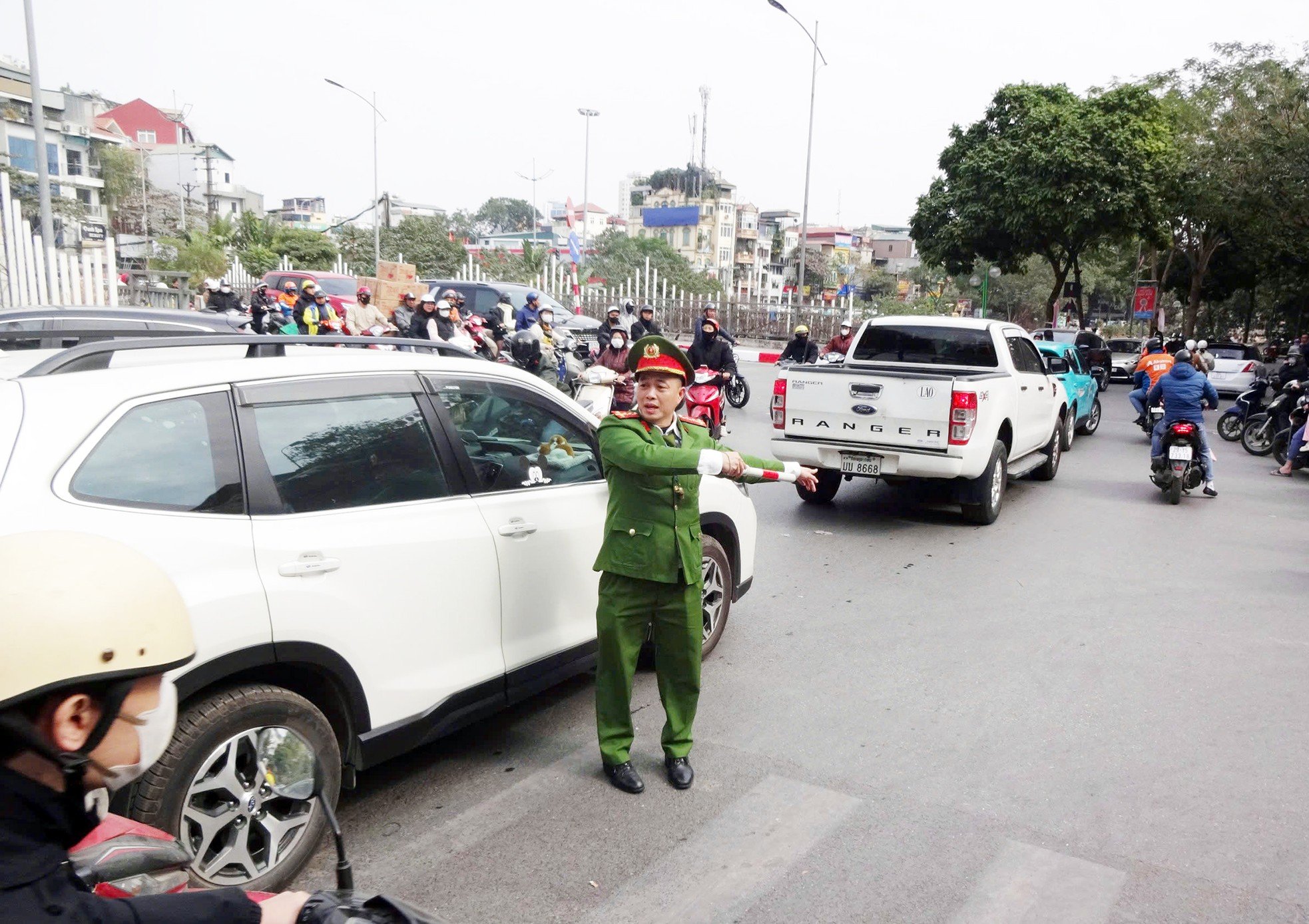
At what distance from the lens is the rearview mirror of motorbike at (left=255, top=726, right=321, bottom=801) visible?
121 inches

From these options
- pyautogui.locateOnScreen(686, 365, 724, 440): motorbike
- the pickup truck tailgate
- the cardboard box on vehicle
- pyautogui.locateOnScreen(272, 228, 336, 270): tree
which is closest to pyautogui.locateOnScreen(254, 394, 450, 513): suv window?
the pickup truck tailgate

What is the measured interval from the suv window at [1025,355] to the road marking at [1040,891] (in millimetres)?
7338

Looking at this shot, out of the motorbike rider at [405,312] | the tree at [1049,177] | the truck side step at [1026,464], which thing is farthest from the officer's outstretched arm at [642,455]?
the tree at [1049,177]

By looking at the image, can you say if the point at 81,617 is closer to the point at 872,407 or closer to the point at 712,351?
the point at 872,407

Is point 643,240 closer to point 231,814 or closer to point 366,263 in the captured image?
point 366,263

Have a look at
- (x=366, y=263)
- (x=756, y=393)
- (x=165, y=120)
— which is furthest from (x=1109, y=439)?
(x=165, y=120)

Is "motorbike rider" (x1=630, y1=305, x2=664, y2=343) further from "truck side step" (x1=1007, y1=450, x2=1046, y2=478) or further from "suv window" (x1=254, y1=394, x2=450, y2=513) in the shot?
"suv window" (x1=254, y1=394, x2=450, y2=513)

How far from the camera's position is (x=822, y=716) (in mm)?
4871

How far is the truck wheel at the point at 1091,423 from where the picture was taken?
54.9ft

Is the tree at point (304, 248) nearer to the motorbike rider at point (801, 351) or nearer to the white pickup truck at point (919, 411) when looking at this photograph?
the motorbike rider at point (801, 351)

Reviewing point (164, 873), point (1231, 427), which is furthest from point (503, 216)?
point (164, 873)

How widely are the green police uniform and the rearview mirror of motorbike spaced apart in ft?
4.05

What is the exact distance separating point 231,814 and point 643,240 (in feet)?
255

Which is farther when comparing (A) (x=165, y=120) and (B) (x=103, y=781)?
(A) (x=165, y=120)
